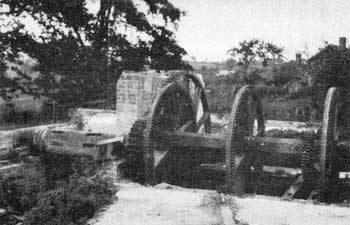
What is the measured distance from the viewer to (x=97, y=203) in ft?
16.5

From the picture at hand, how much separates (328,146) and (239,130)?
54.6 inches

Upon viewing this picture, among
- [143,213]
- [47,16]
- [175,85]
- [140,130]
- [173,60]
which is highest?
[47,16]

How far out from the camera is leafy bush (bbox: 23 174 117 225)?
473 cm

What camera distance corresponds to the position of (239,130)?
6.71m

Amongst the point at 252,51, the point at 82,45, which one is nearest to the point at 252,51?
the point at 252,51

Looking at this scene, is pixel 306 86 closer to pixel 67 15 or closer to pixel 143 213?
pixel 67 15

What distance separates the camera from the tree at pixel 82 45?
52.4 feet

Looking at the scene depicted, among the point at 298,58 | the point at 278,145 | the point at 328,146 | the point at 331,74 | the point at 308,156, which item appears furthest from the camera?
the point at 298,58

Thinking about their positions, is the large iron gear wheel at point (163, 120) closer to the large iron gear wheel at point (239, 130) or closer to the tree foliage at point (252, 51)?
the large iron gear wheel at point (239, 130)

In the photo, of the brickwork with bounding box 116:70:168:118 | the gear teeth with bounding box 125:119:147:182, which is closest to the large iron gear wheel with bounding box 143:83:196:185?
the gear teeth with bounding box 125:119:147:182

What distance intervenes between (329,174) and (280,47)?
25.9m

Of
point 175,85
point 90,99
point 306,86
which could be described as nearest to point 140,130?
point 175,85

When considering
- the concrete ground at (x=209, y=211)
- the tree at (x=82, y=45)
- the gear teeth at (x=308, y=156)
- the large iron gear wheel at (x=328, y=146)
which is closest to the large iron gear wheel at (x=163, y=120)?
the concrete ground at (x=209, y=211)

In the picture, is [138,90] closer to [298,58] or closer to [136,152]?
[136,152]
